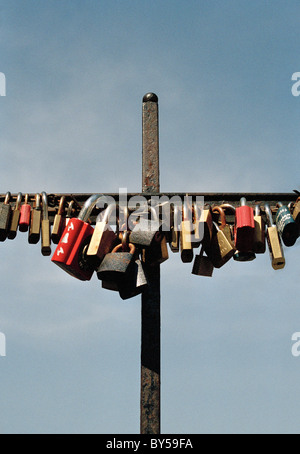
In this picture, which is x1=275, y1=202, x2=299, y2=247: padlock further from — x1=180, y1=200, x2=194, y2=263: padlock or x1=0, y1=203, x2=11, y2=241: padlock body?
x1=0, y1=203, x2=11, y2=241: padlock body

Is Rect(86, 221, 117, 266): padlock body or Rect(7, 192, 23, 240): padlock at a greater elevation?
Rect(7, 192, 23, 240): padlock

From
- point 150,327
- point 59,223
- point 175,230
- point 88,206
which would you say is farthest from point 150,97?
point 150,327

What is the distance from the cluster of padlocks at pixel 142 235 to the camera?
546cm

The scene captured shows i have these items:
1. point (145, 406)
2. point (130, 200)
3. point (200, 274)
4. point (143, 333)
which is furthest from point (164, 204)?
point (145, 406)

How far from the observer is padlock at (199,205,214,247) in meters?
5.74

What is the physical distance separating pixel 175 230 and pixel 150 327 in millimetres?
876

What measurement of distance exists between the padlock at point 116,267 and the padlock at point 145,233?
13 cm

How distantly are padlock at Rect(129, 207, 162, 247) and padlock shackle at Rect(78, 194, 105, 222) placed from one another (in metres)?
0.44

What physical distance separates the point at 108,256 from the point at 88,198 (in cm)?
72

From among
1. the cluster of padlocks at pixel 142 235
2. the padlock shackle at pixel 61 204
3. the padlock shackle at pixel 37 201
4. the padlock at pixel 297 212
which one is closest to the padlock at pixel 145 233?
the cluster of padlocks at pixel 142 235

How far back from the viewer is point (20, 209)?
6.04 m

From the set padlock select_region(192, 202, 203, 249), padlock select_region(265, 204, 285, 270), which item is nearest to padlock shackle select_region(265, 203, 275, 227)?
padlock select_region(265, 204, 285, 270)

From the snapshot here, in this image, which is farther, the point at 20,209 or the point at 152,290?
the point at 20,209
